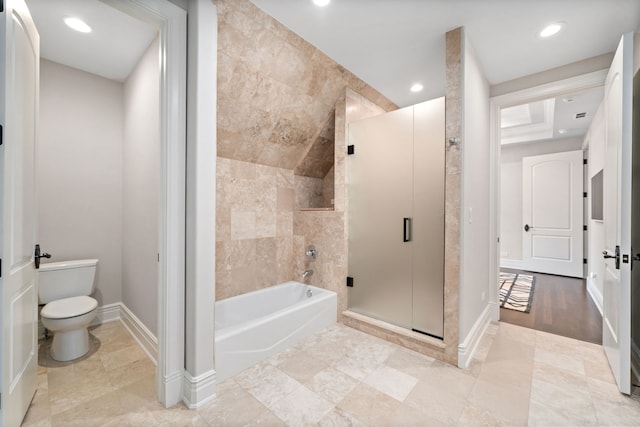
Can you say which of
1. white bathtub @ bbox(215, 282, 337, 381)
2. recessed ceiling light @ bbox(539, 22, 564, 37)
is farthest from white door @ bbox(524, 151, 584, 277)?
white bathtub @ bbox(215, 282, 337, 381)

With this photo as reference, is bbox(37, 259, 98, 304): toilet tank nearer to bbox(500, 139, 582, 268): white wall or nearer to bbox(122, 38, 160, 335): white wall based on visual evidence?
bbox(122, 38, 160, 335): white wall

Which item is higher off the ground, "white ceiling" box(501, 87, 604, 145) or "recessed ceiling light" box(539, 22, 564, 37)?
"white ceiling" box(501, 87, 604, 145)

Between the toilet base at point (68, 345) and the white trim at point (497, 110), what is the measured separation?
3.74m

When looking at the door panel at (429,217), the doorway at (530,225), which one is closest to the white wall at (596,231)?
the doorway at (530,225)

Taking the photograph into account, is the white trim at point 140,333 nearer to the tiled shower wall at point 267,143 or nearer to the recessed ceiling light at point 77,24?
the tiled shower wall at point 267,143

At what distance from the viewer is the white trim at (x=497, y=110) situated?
7.98 ft

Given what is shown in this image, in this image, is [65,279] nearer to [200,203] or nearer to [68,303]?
[68,303]

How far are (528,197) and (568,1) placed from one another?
14.6ft

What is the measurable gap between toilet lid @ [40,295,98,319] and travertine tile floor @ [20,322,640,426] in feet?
1.23

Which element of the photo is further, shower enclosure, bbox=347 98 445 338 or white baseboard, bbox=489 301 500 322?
white baseboard, bbox=489 301 500 322

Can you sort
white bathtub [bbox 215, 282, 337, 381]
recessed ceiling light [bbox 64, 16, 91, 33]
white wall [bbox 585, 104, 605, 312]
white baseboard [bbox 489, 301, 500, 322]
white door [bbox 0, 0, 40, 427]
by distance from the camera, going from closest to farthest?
white door [bbox 0, 0, 40, 427] → white bathtub [bbox 215, 282, 337, 381] → recessed ceiling light [bbox 64, 16, 91, 33] → white baseboard [bbox 489, 301, 500, 322] → white wall [bbox 585, 104, 605, 312]

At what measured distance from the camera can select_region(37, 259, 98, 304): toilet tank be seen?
2.34 meters

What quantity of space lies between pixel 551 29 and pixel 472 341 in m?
2.42

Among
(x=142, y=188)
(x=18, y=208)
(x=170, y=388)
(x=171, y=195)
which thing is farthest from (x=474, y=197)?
(x=18, y=208)
